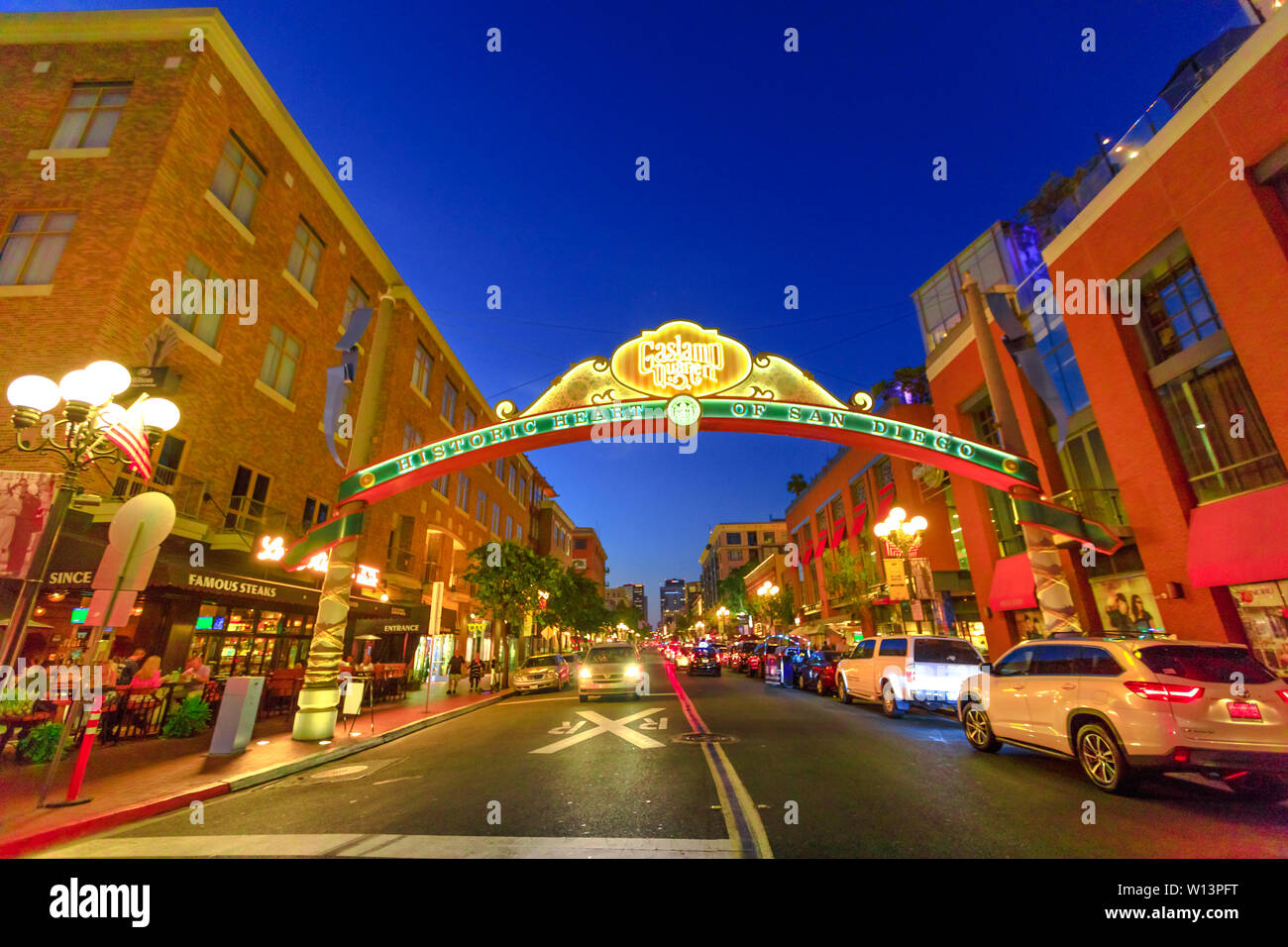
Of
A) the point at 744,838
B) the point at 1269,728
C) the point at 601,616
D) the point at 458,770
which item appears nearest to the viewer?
the point at 744,838

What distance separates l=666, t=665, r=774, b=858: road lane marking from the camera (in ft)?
13.7

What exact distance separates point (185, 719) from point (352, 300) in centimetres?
1651

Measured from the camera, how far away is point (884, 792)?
5.91m

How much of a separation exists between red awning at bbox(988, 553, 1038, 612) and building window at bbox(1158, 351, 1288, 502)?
581 centimetres

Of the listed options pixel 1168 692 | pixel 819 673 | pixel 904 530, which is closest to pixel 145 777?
pixel 1168 692

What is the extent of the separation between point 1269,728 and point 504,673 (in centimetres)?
2508

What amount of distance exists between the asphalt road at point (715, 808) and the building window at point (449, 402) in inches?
946

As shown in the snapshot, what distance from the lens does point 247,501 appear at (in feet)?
50.1

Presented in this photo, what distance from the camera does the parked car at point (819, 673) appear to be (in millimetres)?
18531

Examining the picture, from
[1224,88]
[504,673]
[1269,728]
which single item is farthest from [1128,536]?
[504,673]

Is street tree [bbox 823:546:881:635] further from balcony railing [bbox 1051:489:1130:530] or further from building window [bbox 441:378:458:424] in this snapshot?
building window [bbox 441:378:458:424]

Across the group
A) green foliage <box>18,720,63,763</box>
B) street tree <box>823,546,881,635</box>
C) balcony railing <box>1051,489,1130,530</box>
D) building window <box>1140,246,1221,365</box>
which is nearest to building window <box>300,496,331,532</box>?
green foliage <box>18,720,63,763</box>

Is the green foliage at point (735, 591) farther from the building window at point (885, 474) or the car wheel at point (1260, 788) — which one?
the car wheel at point (1260, 788)
